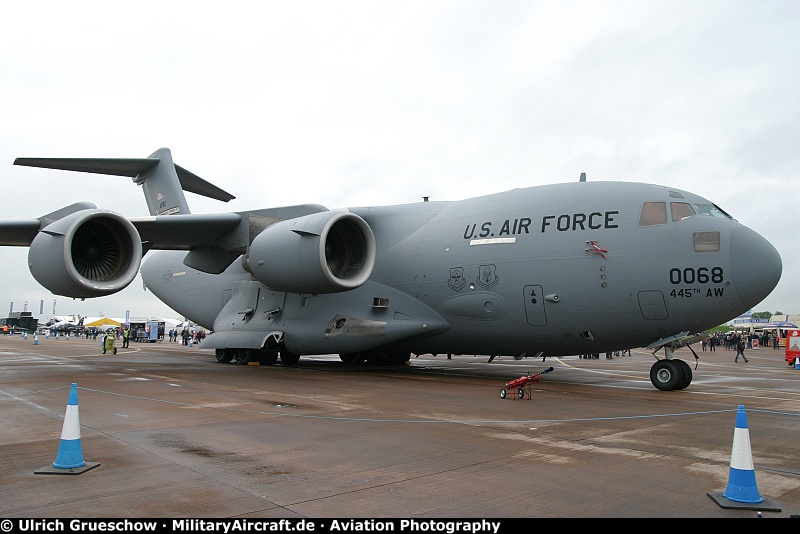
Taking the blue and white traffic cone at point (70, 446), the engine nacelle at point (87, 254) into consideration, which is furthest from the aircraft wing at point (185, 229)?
the blue and white traffic cone at point (70, 446)

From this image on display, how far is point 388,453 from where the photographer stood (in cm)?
542

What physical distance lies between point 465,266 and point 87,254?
7.87 m

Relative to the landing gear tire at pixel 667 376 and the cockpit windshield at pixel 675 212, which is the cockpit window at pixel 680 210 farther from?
the landing gear tire at pixel 667 376

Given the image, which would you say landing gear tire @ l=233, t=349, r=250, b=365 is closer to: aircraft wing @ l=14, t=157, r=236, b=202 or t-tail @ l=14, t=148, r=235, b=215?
t-tail @ l=14, t=148, r=235, b=215

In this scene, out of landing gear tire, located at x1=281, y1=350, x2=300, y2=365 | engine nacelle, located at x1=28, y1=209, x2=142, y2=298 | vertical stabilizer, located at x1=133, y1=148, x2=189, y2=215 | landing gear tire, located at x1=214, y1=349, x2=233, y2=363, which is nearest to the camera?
engine nacelle, located at x1=28, y1=209, x2=142, y2=298

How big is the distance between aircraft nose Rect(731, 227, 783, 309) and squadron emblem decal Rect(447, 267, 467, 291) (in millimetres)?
5095

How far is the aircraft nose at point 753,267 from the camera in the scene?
1038cm

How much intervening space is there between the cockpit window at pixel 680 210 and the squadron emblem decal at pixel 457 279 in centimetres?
426

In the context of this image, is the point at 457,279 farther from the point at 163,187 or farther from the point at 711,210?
the point at 163,187

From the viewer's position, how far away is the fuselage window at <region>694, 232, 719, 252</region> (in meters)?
10.7

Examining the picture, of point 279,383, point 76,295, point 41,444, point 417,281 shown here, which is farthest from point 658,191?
point 76,295

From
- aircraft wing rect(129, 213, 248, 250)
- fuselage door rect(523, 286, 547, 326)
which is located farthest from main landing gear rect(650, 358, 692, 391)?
aircraft wing rect(129, 213, 248, 250)

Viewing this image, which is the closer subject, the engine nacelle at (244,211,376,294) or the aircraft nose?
the aircraft nose

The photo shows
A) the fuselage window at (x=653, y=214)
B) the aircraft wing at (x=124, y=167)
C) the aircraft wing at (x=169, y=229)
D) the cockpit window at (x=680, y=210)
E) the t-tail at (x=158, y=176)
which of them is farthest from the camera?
the t-tail at (x=158, y=176)
